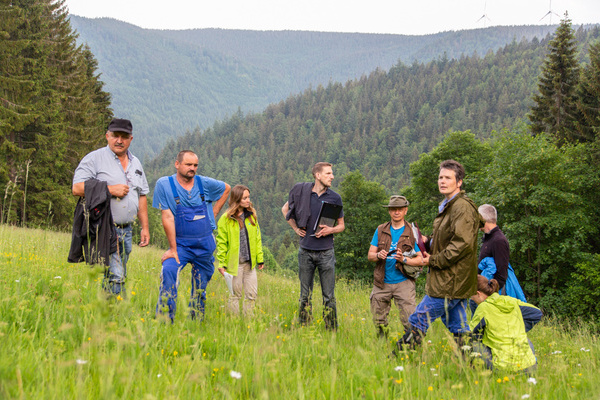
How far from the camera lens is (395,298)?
5.11m

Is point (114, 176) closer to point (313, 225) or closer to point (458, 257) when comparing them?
point (313, 225)

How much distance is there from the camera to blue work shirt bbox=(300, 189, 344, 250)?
17.9 feet

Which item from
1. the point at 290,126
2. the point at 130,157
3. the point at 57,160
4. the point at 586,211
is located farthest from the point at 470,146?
the point at 290,126

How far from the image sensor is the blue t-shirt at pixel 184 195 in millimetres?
4336

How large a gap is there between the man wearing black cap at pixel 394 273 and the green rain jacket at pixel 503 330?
1.29 metres

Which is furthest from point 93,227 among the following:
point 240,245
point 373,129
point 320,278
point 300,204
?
point 373,129

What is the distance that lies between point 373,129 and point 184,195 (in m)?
180

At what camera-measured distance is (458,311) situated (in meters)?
3.82

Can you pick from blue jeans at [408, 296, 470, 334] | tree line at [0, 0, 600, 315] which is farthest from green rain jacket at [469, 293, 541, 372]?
tree line at [0, 0, 600, 315]

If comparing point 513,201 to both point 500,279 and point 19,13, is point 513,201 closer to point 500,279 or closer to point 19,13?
point 500,279

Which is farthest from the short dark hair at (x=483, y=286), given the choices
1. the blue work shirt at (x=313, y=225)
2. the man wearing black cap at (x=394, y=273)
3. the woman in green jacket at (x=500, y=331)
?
the blue work shirt at (x=313, y=225)

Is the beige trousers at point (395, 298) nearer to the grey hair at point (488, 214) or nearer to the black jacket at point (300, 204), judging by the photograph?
the grey hair at point (488, 214)

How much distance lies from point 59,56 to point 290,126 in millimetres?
167040

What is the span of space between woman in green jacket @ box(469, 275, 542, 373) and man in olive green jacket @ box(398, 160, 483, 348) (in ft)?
0.55
